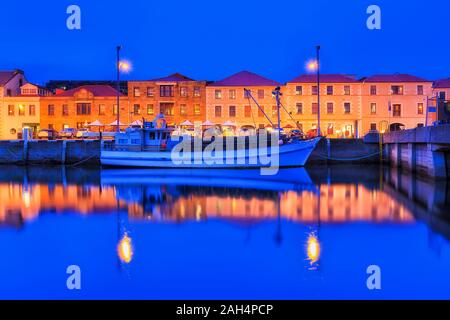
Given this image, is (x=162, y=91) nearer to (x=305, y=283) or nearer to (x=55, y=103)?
(x=55, y=103)

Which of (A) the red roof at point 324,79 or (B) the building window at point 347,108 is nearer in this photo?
(A) the red roof at point 324,79

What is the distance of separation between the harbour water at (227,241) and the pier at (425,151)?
4.90 feet

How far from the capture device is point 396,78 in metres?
69.8

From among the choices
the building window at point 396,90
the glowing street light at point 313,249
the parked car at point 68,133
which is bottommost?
the glowing street light at point 313,249

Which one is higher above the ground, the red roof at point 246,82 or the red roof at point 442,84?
the red roof at point 246,82

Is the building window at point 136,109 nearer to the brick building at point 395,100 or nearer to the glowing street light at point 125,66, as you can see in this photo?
the glowing street light at point 125,66

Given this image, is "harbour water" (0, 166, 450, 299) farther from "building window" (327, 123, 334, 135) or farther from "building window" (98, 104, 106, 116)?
"building window" (98, 104, 106, 116)

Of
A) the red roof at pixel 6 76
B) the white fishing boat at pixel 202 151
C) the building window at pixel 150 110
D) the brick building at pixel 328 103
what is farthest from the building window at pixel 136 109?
the brick building at pixel 328 103

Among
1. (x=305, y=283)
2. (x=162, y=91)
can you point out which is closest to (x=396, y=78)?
(x=162, y=91)

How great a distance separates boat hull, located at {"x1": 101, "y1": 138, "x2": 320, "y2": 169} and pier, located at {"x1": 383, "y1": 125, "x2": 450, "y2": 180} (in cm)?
710

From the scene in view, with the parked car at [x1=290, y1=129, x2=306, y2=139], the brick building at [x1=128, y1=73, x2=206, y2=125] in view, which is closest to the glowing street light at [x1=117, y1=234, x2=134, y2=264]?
the parked car at [x1=290, y1=129, x2=306, y2=139]

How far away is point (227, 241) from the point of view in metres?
16.8

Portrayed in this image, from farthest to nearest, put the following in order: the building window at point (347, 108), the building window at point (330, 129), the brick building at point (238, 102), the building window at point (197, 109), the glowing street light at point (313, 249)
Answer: the building window at point (197, 109)
the building window at point (347, 108)
the brick building at point (238, 102)
the building window at point (330, 129)
the glowing street light at point (313, 249)

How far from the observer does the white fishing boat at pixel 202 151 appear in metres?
47.3
